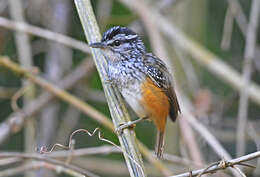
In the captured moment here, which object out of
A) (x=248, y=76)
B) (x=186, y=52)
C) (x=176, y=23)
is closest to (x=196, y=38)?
(x=176, y=23)

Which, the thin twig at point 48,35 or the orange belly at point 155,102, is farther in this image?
the thin twig at point 48,35

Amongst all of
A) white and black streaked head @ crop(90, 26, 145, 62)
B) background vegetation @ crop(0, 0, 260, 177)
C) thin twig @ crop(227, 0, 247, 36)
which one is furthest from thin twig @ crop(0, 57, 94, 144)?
thin twig @ crop(227, 0, 247, 36)

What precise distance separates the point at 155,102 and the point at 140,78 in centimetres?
20

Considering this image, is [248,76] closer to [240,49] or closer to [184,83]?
[184,83]

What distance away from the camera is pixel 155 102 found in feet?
10.7

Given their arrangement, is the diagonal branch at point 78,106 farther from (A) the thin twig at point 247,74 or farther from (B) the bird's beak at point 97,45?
(B) the bird's beak at point 97,45

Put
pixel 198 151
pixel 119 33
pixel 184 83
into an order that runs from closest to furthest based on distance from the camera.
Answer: pixel 119 33
pixel 198 151
pixel 184 83

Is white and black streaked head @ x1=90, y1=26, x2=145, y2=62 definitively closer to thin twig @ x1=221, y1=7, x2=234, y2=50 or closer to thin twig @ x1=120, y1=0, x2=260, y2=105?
thin twig @ x1=120, y1=0, x2=260, y2=105

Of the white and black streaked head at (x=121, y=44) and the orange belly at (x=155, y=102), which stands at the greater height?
the white and black streaked head at (x=121, y=44)

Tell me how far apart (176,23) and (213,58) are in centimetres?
81

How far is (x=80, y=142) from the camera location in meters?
4.98

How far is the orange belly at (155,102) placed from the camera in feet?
10.6

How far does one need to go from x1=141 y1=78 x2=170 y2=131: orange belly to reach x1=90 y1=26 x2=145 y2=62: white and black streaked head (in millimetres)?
242

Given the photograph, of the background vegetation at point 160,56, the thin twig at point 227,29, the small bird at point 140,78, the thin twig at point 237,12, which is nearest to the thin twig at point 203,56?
the background vegetation at point 160,56
